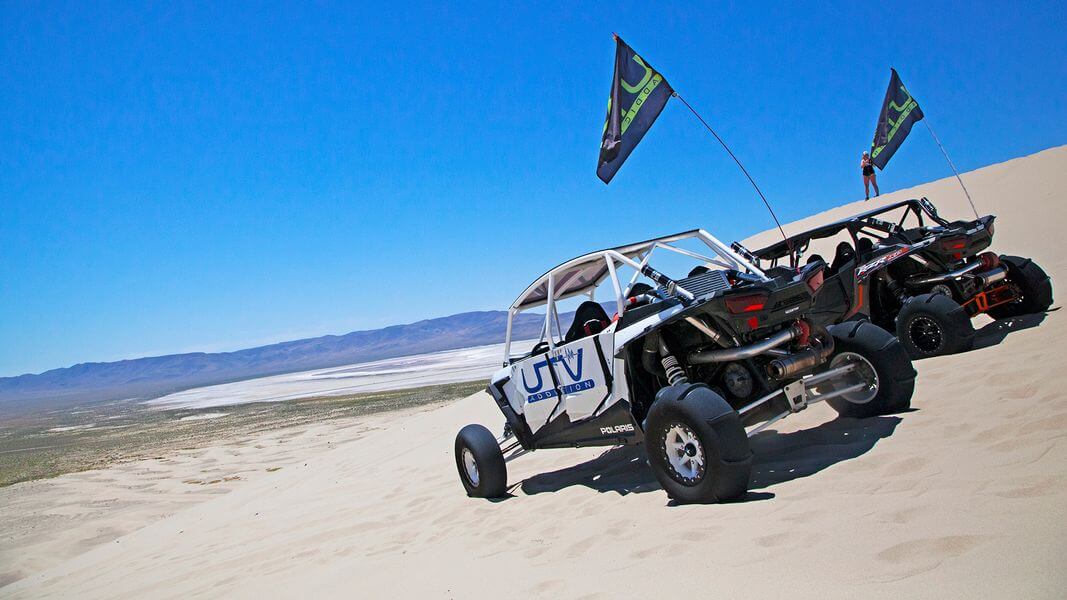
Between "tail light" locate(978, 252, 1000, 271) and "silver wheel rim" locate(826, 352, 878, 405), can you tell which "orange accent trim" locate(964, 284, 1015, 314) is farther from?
"silver wheel rim" locate(826, 352, 878, 405)

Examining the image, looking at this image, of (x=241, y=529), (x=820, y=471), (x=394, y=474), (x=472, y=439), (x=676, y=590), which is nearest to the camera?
(x=676, y=590)

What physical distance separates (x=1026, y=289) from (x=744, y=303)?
637 centimetres

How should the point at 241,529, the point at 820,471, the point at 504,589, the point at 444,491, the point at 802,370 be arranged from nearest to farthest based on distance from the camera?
the point at 504,589, the point at 820,471, the point at 802,370, the point at 444,491, the point at 241,529

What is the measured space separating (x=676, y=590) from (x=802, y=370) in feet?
8.78

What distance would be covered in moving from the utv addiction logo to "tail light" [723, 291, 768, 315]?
1.47m

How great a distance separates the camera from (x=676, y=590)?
347cm

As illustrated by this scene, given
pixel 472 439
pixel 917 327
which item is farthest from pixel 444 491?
pixel 917 327

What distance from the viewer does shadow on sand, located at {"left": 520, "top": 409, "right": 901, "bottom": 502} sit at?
17.8 ft

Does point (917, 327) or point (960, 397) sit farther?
point (917, 327)

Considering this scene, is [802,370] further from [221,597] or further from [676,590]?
[221,597]

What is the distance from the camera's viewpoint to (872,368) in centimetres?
638

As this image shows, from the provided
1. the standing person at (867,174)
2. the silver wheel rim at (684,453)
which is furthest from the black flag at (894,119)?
the silver wheel rim at (684,453)

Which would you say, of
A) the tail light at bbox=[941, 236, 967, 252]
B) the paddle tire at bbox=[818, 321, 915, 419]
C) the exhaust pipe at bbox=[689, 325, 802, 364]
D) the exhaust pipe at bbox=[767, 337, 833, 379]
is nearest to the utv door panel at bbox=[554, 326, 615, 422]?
the exhaust pipe at bbox=[689, 325, 802, 364]

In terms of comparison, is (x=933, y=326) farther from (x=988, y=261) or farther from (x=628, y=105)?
(x=628, y=105)
